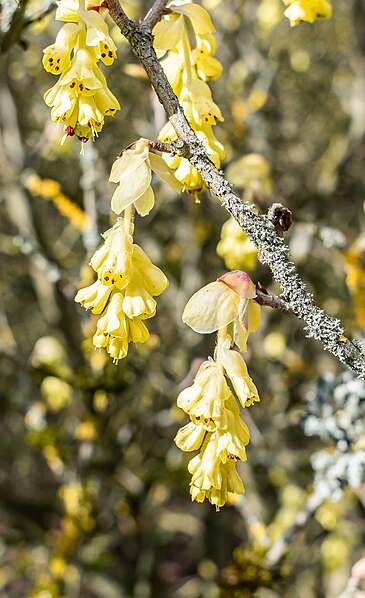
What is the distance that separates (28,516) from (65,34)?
392 centimetres

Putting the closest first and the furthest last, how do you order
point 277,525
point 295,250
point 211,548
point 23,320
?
point 295,250 < point 277,525 < point 211,548 < point 23,320

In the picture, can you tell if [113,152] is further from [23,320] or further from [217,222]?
[23,320]

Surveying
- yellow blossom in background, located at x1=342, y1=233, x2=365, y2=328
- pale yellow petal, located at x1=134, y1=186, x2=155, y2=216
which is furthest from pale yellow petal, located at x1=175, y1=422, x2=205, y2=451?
yellow blossom in background, located at x1=342, y1=233, x2=365, y2=328

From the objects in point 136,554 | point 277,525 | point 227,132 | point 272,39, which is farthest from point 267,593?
point 272,39

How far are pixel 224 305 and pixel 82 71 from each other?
1.49 feet

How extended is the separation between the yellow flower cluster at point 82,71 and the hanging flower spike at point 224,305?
0.33 m

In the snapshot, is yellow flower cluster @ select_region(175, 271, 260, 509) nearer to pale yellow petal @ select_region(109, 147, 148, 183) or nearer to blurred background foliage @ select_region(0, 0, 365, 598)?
pale yellow petal @ select_region(109, 147, 148, 183)

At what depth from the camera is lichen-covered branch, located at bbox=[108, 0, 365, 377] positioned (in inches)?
40.3

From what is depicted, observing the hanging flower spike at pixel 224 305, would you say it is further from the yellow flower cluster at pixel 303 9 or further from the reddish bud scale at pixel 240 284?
the yellow flower cluster at pixel 303 9

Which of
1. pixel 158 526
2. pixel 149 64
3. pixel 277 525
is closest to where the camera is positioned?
pixel 149 64

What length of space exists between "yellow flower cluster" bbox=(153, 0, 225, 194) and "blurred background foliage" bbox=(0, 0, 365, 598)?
892 mm

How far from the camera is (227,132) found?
166 inches

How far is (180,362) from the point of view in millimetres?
4434

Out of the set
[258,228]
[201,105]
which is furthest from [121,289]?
[201,105]
